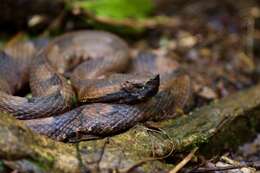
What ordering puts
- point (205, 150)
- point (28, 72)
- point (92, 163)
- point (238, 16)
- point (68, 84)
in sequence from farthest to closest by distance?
point (238, 16), point (28, 72), point (68, 84), point (205, 150), point (92, 163)

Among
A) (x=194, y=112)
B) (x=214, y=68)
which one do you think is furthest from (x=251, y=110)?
(x=214, y=68)

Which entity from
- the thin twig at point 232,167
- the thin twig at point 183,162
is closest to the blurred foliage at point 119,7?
the thin twig at point 183,162

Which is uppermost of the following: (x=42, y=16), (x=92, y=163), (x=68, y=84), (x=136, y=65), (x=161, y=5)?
(x=161, y=5)

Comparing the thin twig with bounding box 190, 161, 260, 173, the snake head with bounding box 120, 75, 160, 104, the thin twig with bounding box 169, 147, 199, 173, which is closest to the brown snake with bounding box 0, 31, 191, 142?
the snake head with bounding box 120, 75, 160, 104

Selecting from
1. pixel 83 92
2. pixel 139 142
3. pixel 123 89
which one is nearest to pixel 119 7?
pixel 83 92

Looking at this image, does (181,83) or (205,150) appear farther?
(181,83)

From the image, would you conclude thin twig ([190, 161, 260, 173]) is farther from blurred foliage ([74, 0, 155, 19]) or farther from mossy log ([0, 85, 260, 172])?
blurred foliage ([74, 0, 155, 19])

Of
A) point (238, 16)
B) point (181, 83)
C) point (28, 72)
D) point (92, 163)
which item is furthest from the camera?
point (238, 16)

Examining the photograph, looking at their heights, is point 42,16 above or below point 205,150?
above

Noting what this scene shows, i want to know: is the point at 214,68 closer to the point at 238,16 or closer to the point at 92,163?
the point at 238,16
